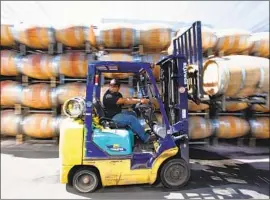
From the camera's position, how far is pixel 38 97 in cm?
642

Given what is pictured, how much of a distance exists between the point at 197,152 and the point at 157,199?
108 inches

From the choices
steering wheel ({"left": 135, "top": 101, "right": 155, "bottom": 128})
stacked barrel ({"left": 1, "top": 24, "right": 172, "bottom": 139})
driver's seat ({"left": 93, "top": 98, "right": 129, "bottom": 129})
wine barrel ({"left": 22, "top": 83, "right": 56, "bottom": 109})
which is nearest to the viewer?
driver's seat ({"left": 93, "top": 98, "right": 129, "bottom": 129})

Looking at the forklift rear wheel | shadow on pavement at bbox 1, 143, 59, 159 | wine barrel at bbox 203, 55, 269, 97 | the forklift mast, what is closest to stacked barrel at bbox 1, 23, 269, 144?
shadow on pavement at bbox 1, 143, 59, 159

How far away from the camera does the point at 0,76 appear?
7047 millimetres

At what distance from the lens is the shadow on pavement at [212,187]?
395 centimetres

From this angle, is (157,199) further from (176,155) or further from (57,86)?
(57,86)

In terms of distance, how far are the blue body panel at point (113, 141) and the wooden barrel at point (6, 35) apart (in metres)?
3.97

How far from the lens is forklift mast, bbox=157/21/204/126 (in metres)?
4.18

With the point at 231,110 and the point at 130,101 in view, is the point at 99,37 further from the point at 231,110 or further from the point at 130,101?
the point at 231,110

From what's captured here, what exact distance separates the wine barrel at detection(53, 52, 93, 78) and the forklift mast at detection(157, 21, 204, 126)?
232cm

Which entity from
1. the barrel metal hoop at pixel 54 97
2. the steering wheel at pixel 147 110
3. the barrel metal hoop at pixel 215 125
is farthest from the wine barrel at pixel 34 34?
the barrel metal hoop at pixel 215 125

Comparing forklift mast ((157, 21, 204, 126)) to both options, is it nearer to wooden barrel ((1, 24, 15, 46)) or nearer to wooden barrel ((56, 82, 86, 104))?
wooden barrel ((56, 82, 86, 104))

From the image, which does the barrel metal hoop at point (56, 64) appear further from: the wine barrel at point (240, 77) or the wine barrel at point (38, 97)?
the wine barrel at point (240, 77)

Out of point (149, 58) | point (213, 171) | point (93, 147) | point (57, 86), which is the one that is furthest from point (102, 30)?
point (213, 171)
